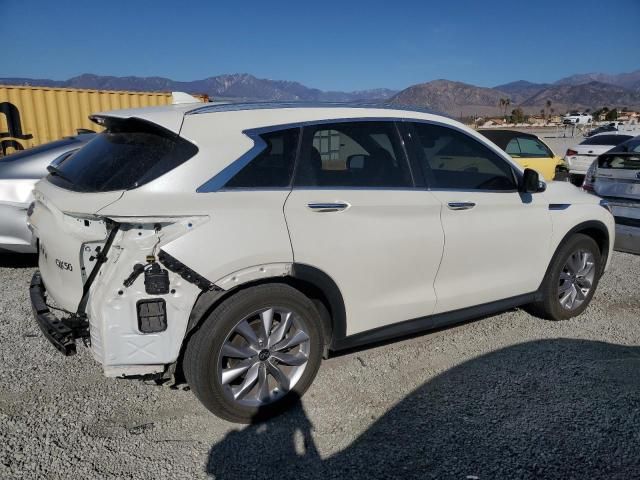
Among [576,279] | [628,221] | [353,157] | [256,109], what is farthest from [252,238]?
[628,221]

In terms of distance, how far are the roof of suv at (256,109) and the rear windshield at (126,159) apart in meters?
0.06

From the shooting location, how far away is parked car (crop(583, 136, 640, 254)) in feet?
18.4

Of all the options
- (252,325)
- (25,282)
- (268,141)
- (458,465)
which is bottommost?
(25,282)

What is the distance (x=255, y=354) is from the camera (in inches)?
109

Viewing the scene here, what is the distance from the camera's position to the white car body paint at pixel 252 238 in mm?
2420

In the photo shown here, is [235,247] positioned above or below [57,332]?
above

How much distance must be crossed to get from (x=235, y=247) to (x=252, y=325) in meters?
0.49

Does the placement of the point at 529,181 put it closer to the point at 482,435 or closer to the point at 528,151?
the point at 482,435

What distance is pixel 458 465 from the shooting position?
2523mm

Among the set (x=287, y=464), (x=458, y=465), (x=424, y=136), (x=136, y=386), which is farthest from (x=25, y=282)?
(x=458, y=465)

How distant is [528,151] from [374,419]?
420 inches

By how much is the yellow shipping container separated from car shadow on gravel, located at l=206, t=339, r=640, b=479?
10.5 m

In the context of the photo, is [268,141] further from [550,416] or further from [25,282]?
[25,282]

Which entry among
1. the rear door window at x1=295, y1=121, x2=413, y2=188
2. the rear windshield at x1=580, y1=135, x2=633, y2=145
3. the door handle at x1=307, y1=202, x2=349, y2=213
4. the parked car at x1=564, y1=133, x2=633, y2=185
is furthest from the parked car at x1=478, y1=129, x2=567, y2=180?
the door handle at x1=307, y1=202, x2=349, y2=213
